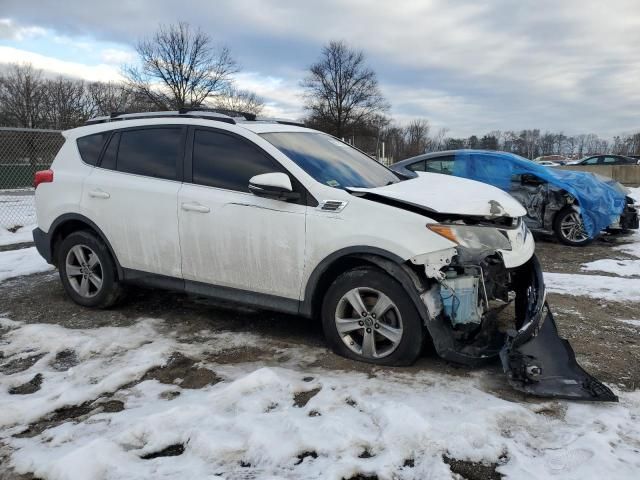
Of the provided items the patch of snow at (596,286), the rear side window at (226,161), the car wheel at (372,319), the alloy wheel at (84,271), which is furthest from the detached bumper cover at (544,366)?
the alloy wheel at (84,271)

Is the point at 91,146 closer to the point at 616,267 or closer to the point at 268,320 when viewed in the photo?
the point at 268,320

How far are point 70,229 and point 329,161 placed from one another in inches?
110

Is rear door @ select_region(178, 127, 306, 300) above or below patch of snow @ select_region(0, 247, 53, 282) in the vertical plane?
above

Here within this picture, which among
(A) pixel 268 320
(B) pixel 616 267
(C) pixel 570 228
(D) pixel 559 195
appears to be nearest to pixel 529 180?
(D) pixel 559 195

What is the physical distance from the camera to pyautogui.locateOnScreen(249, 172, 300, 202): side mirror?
12.1ft

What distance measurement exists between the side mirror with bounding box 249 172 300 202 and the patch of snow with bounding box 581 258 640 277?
4740 mm

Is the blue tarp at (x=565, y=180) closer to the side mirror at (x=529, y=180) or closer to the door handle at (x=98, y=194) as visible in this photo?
the side mirror at (x=529, y=180)

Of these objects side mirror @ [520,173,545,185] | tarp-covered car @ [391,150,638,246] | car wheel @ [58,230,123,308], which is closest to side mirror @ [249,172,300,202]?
car wheel @ [58,230,123,308]

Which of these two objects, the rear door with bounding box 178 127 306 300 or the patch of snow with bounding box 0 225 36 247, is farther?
the patch of snow with bounding box 0 225 36 247

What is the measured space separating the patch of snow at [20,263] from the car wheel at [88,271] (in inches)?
69.7

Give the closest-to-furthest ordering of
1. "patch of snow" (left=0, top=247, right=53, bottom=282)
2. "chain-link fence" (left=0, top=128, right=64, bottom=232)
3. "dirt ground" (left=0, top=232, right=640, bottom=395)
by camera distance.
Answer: "dirt ground" (left=0, top=232, right=640, bottom=395), "patch of snow" (left=0, top=247, right=53, bottom=282), "chain-link fence" (left=0, top=128, right=64, bottom=232)

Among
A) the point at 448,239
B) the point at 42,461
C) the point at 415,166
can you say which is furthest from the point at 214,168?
the point at 415,166

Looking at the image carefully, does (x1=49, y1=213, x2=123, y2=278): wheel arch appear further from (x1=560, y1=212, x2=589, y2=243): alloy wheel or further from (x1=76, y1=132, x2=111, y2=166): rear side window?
(x1=560, y1=212, x2=589, y2=243): alloy wheel

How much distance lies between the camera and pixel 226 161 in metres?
4.13
